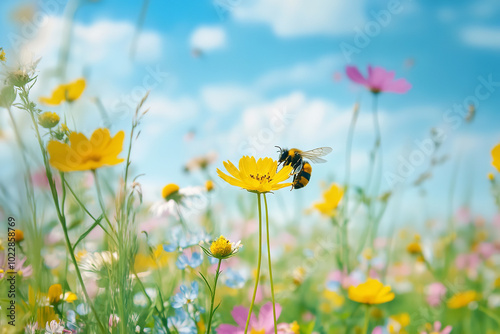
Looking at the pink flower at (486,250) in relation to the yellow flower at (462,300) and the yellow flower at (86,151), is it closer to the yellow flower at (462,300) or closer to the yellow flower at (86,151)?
the yellow flower at (462,300)

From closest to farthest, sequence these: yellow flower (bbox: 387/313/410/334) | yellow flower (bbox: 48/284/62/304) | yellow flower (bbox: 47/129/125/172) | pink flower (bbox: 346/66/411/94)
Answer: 1. yellow flower (bbox: 47/129/125/172)
2. yellow flower (bbox: 48/284/62/304)
3. yellow flower (bbox: 387/313/410/334)
4. pink flower (bbox: 346/66/411/94)

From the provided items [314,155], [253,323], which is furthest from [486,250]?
[253,323]

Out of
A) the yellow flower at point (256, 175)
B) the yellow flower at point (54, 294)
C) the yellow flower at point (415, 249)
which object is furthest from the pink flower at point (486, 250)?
the yellow flower at point (54, 294)

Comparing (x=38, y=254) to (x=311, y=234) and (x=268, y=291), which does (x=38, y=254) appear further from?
(x=311, y=234)

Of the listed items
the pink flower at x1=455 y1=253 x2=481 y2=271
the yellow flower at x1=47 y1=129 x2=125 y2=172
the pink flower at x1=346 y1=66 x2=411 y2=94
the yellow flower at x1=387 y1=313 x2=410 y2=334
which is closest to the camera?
the yellow flower at x1=47 y1=129 x2=125 y2=172

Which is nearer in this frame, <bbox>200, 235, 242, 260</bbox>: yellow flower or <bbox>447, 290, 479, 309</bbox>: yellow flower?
<bbox>200, 235, 242, 260</bbox>: yellow flower

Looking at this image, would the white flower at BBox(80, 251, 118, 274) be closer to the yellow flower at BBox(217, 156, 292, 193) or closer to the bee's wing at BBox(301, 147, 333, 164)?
the yellow flower at BBox(217, 156, 292, 193)

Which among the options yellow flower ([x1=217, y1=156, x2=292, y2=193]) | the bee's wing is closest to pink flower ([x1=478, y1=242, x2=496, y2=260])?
the bee's wing
